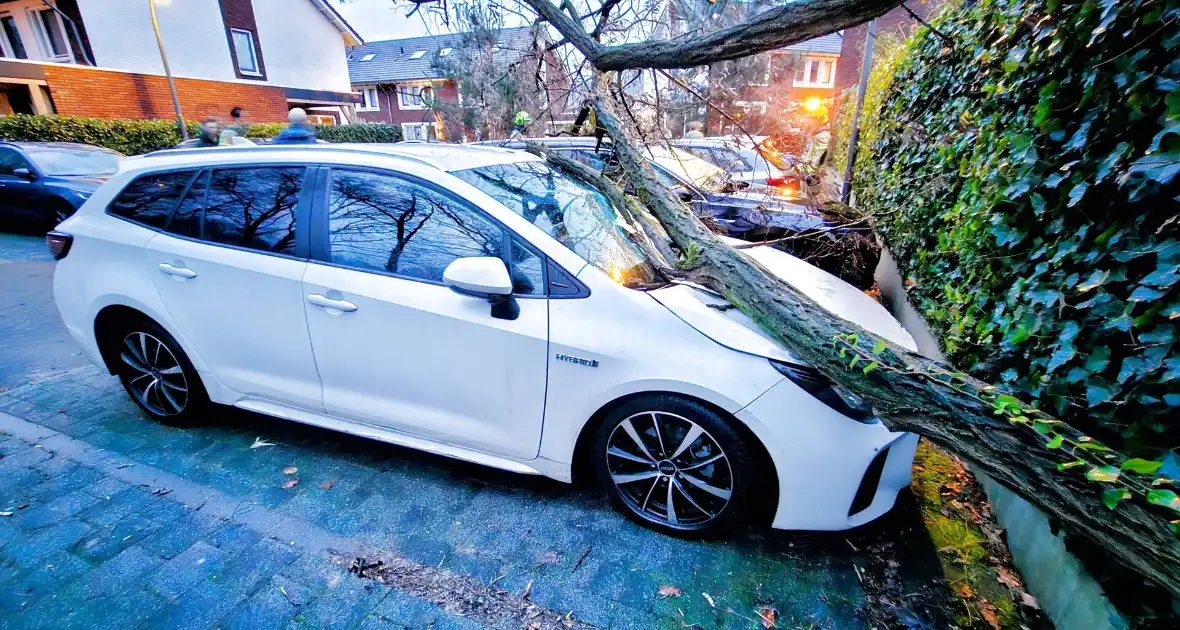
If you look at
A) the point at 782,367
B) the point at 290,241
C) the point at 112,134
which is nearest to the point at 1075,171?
the point at 782,367

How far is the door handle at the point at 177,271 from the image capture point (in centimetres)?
290

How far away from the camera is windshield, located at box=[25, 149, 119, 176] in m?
8.57

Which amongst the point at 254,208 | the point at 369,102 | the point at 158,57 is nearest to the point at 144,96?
the point at 158,57

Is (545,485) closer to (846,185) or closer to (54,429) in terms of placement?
(54,429)

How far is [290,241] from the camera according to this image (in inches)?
108

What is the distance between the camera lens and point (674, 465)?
92.8 inches

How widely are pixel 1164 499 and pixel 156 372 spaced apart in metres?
4.69

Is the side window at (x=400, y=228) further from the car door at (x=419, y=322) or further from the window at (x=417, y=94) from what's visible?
the window at (x=417, y=94)

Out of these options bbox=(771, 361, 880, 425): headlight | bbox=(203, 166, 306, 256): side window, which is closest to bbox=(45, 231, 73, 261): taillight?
bbox=(203, 166, 306, 256): side window

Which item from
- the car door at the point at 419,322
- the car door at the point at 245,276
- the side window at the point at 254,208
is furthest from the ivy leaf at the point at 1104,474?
the side window at the point at 254,208

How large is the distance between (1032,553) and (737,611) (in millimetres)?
1314

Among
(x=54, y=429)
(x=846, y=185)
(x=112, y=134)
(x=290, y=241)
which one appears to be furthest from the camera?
(x=112, y=134)

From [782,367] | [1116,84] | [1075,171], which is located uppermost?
[1116,84]

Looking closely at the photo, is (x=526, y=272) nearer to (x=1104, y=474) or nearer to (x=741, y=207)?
(x=1104, y=474)
